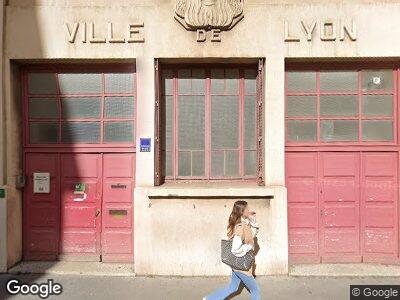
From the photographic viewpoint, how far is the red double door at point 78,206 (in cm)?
688

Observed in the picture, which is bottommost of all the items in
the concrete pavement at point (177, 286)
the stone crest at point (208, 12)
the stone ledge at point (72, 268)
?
the concrete pavement at point (177, 286)

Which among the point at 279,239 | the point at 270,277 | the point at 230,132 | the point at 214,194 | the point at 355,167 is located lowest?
the point at 270,277

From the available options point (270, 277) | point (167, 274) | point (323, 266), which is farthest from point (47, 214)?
point (323, 266)

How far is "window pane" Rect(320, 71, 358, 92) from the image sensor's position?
6812 mm

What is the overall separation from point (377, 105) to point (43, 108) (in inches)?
249

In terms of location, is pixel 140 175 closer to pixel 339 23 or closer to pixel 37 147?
pixel 37 147

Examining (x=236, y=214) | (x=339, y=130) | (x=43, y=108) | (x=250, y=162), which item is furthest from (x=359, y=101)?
(x=43, y=108)

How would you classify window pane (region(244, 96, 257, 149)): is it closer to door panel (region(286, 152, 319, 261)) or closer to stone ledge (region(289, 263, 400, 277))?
door panel (region(286, 152, 319, 261))

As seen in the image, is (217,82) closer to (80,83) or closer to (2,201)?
(80,83)

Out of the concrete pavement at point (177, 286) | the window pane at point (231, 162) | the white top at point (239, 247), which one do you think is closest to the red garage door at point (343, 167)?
the concrete pavement at point (177, 286)

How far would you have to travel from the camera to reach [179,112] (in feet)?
22.6

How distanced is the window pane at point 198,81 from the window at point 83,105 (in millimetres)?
1152

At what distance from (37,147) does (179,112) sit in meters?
2.79

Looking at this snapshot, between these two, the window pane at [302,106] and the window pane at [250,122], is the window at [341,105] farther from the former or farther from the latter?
the window pane at [250,122]
